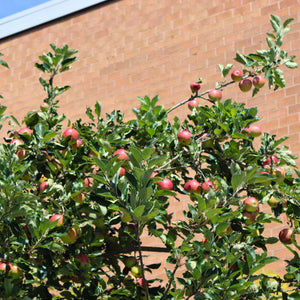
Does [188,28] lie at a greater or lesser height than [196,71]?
greater

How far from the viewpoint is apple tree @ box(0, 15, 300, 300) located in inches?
155

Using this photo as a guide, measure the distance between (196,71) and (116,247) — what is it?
4180 mm

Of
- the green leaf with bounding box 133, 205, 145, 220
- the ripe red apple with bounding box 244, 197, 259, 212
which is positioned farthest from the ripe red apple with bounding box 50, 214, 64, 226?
the ripe red apple with bounding box 244, 197, 259, 212


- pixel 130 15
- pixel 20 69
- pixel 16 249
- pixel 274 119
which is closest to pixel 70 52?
pixel 16 249

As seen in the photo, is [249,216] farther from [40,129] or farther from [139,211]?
[40,129]

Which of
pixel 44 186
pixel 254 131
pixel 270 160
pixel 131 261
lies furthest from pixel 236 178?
pixel 44 186

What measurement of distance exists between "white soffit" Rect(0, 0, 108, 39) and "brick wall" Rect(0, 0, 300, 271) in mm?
95

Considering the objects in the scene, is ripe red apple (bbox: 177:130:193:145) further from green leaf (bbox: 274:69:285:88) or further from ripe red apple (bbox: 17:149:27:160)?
ripe red apple (bbox: 17:149:27:160)

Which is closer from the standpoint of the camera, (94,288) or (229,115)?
(94,288)

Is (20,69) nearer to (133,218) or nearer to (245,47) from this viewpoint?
(245,47)

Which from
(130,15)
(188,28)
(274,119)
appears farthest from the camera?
(130,15)

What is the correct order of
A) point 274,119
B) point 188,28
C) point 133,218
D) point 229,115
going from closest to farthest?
point 133,218 < point 229,115 < point 274,119 < point 188,28

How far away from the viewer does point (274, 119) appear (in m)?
7.70

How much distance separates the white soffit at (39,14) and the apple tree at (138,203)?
515 cm
